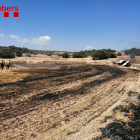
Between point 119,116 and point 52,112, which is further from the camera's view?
point 52,112

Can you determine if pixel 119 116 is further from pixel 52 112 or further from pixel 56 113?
pixel 52 112

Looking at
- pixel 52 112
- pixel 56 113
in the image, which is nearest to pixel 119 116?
pixel 56 113

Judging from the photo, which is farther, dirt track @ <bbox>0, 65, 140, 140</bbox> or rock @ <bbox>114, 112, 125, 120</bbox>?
rock @ <bbox>114, 112, 125, 120</bbox>

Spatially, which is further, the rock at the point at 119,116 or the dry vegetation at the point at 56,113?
the rock at the point at 119,116

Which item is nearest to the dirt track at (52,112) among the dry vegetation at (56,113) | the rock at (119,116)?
the dry vegetation at (56,113)

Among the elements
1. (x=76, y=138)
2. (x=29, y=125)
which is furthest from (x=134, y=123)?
(x=29, y=125)

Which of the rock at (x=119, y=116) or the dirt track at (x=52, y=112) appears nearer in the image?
the dirt track at (x=52, y=112)

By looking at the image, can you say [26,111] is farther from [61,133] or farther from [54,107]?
[61,133]

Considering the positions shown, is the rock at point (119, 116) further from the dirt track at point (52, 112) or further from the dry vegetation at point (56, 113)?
the dirt track at point (52, 112)

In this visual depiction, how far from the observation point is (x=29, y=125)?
4852 mm

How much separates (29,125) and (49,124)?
0.78m

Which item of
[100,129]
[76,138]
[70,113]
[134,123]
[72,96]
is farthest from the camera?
[72,96]

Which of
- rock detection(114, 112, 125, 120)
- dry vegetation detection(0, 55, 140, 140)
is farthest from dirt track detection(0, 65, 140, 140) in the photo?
rock detection(114, 112, 125, 120)

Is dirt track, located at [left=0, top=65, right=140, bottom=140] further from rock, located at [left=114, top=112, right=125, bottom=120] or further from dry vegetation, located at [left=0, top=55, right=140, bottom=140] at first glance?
rock, located at [left=114, top=112, right=125, bottom=120]
